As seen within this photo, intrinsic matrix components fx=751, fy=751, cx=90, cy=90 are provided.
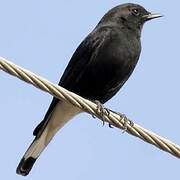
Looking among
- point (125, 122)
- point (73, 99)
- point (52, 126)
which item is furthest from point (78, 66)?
point (73, 99)

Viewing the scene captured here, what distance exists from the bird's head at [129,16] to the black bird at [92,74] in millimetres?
357

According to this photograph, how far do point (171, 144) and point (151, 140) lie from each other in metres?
0.15

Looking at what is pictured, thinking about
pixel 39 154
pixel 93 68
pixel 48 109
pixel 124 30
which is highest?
pixel 124 30

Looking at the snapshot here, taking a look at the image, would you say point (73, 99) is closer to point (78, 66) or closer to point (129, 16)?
point (78, 66)

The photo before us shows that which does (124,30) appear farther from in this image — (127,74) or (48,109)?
(48,109)

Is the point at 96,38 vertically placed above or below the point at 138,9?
below

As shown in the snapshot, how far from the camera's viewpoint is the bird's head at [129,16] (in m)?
7.90

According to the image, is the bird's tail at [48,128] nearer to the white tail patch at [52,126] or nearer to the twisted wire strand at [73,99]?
the white tail patch at [52,126]

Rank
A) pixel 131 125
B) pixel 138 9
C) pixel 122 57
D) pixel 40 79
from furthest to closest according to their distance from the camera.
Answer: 1. pixel 138 9
2. pixel 122 57
3. pixel 131 125
4. pixel 40 79

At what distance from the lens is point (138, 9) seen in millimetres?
8289

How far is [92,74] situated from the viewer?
7.30 m

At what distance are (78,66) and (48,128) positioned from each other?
678 millimetres

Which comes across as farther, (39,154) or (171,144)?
(39,154)

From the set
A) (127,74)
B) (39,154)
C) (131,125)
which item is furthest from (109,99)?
(131,125)
